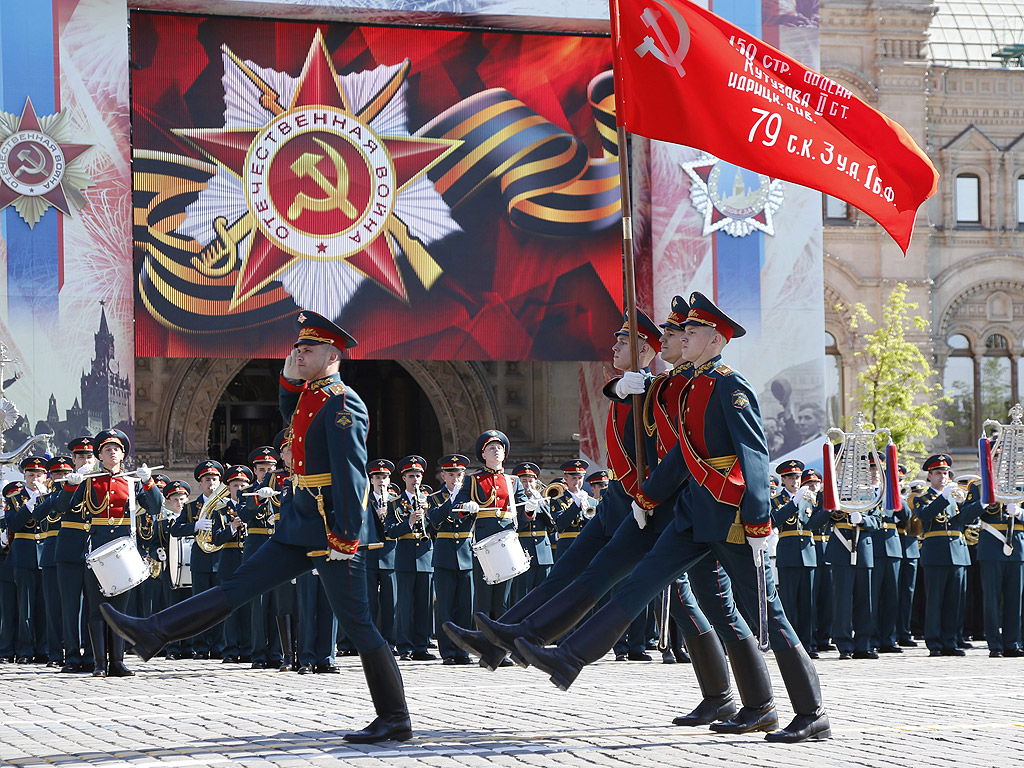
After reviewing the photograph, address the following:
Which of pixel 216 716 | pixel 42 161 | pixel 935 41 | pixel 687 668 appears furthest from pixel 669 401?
pixel 935 41

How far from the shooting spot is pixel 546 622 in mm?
6828

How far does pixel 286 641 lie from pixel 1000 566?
20.2 feet

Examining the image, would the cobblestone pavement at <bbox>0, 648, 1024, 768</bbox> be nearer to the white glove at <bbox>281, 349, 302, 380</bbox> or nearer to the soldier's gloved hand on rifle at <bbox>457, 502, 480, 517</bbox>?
the white glove at <bbox>281, 349, 302, 380</bbox>

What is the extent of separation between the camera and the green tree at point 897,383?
28.5 meters

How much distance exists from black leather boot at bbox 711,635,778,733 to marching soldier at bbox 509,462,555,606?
255 inches

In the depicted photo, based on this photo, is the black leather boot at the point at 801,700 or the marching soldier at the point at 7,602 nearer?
the black leather boot at the point at 801,700

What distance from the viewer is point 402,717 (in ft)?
21.3

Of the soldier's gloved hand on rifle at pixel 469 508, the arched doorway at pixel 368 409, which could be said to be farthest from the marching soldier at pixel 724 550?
the arched doorway at pixel 368 409

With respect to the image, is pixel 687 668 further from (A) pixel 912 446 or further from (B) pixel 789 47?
(A) pixel 912 446

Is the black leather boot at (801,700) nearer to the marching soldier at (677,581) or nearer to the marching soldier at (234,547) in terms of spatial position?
the marching soldier at (677,581)

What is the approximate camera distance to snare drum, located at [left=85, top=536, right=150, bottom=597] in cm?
1014

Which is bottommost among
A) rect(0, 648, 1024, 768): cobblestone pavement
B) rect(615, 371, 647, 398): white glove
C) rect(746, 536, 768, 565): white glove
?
rect(0, 648, 1024, 768): cobblestone pavement

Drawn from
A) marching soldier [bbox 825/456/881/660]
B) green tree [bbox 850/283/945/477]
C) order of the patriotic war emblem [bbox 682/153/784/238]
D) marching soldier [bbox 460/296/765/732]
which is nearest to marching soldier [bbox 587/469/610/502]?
marching soldier [bbox 825/456/881/660]

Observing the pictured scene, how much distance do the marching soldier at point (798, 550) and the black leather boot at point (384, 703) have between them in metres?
6.89
